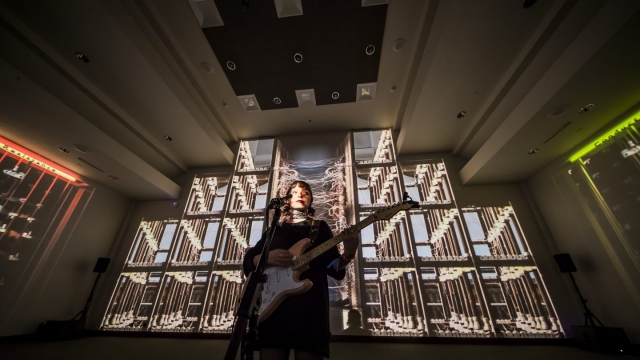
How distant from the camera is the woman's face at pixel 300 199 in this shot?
62.2 inches

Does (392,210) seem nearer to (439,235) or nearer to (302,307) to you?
(302,307)

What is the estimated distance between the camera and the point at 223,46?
3930 millimetres

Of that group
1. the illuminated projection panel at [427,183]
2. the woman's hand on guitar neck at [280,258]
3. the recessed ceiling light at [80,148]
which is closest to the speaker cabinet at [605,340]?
the illuminated projection panel at [427,183]

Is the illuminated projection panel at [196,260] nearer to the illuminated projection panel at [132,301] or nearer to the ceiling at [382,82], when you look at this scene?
the illuminated projection panel at [132,301]

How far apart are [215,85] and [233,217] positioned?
2.91m

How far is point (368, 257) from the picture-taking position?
3.98 m

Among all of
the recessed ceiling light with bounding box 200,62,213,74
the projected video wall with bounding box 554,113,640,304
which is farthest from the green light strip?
the recessed ceiling light with bounding box 200,62,213,74

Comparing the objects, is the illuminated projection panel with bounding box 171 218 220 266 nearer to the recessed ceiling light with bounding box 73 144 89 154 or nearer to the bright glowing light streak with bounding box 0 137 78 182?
the recessed ceiling light with bounding box 73 144 89 154

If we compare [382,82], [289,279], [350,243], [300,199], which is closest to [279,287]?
[289,279]

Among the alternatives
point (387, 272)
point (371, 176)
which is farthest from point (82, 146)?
point (387, 272)

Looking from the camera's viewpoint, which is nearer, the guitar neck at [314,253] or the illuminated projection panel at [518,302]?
the guitar neck at [314,253]

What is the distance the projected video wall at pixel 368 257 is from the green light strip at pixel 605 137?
1383mm

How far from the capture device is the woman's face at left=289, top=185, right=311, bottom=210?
1.58 meters

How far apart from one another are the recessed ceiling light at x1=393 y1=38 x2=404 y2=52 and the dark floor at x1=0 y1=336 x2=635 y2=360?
483 centimetres
